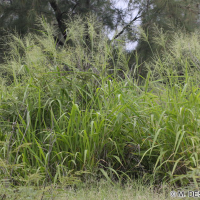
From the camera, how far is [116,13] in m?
6.37

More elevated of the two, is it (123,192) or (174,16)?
(174,16)

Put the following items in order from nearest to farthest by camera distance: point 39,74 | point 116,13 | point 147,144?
point 147,144 → point 39,74 → point 116,13

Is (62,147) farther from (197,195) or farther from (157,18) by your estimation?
(157,18)

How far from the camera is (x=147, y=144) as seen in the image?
79.4 inches

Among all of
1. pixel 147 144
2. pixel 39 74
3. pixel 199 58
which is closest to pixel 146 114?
pixel 147 144

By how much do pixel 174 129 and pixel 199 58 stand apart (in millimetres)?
731

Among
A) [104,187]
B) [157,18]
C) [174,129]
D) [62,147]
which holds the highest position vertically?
[157,18]

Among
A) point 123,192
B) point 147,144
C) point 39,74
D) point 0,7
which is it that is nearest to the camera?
point 123,192

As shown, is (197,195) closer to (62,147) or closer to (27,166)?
(62,147)

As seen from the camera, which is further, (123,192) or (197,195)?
(123,192)

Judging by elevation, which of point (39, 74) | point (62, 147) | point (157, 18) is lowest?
A: point (62, 147)

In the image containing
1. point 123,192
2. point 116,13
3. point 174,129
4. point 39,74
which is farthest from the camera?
point 116,13

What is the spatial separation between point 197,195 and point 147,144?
74 centimetres

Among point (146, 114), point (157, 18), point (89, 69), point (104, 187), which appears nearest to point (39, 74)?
point (89, 69)
